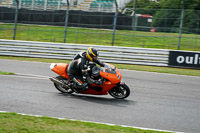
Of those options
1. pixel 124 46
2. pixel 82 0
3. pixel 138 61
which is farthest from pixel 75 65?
pixel 82 0

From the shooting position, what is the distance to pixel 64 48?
17.6 m

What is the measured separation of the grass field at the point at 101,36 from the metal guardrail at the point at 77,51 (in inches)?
41.6

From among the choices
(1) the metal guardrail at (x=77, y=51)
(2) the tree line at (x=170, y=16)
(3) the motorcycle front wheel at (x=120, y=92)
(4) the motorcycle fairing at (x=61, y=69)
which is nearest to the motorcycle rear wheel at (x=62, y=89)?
(4) the motorcycle fairing at (x=61, y=69)

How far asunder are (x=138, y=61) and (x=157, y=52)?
119 cm

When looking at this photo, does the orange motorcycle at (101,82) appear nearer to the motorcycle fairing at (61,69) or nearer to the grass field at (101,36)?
the motorcycle fairing at (61,69)

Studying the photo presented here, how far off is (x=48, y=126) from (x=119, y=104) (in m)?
2.80

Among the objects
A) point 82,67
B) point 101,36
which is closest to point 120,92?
point 82,67

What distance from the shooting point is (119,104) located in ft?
25.2

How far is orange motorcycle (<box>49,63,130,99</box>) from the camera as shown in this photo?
788cm

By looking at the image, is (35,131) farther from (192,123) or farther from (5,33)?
(5,33)

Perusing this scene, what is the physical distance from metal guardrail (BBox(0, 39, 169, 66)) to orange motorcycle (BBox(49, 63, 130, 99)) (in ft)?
26.9

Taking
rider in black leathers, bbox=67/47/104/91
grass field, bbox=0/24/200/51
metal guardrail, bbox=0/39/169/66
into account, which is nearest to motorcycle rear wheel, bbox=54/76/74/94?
rider in black leathers, bbox=67/47/104/91

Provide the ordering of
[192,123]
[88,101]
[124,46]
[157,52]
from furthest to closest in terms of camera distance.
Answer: [124,46] → [157,52] → [88,101] → [192,123]

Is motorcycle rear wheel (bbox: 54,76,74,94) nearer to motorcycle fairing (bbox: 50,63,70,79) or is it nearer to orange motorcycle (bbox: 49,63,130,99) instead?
orange motorcycle (bbox: 49,63,130,99)
